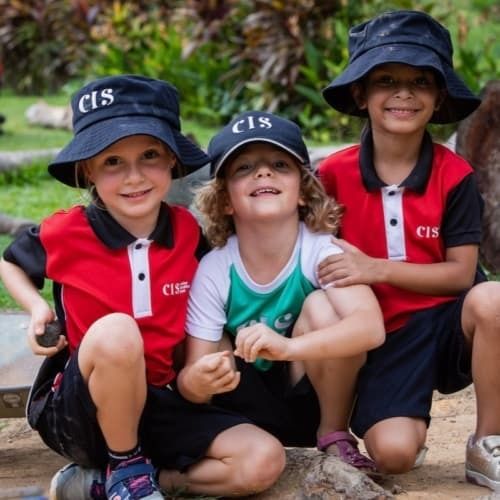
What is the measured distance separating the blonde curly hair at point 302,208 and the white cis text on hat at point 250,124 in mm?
160

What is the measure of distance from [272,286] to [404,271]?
1.24 ft

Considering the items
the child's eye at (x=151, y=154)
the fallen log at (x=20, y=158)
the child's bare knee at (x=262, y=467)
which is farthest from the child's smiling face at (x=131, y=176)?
the fallen log at (x=20, y=158)

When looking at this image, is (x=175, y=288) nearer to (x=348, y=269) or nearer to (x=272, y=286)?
(x=272, y=286)

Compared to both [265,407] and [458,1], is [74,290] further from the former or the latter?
[458,1]

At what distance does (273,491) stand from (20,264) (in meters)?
0.93

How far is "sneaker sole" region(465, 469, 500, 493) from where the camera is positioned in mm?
3359

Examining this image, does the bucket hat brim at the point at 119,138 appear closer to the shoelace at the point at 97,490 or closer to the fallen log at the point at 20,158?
the shoelace at the point at 97,490

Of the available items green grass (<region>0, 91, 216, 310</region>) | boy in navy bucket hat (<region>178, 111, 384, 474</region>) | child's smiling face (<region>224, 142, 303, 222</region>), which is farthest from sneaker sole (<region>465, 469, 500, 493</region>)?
green grass (<region>0, 91, 216, 310</region>)

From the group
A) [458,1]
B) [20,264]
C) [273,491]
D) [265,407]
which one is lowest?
[273,491]

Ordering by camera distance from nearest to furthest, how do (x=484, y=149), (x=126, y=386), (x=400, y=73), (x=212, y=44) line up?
1. (x=126, y=386)
2. (x=400, y=73)
3. (x=484, y=149)
4. (x=212, y=44)

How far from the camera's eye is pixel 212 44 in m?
10.8

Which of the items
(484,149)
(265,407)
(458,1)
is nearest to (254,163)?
(265,407)

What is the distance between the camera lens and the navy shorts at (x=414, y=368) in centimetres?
342

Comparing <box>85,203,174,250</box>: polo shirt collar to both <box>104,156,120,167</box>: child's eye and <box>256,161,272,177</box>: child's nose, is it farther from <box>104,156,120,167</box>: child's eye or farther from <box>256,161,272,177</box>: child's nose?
<box>256,161,272,177</box>: child's nose
